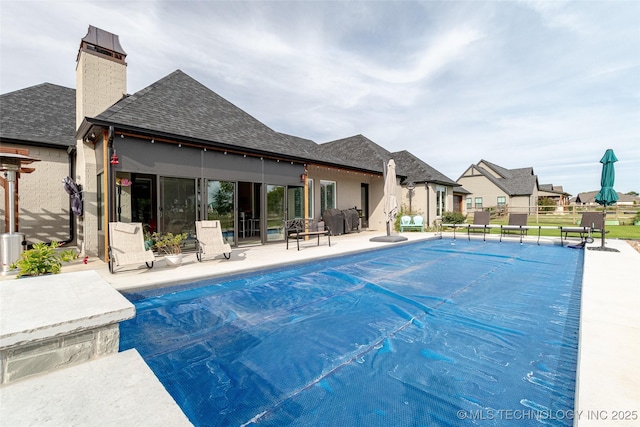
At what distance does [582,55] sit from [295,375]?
14.3m

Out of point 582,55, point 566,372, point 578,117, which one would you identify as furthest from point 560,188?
point 566,372

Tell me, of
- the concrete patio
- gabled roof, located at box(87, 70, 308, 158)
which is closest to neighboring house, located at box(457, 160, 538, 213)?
gabled roof, located at box(87, 70, 308, 158)

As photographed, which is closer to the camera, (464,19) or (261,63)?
(464,19)

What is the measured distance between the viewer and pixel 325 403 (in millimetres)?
2322

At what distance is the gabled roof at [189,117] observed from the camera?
725 cm

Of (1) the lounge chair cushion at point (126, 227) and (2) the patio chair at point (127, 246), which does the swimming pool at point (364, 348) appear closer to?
(2) the patio chair at point (127, 246)

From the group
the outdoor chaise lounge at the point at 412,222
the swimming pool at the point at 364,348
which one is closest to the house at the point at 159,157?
the swimming pool at the point at 364,348

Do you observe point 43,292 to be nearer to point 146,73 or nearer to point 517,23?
point 146,73

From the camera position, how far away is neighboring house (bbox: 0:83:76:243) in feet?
29.2

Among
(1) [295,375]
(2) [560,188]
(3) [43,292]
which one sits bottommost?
(1) [295,375]

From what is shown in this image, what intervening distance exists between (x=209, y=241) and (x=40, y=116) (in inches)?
341

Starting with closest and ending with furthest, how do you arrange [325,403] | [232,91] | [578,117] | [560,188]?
[325,403] < [232,91] < [578,117] < [560,188]

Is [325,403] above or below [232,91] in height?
below

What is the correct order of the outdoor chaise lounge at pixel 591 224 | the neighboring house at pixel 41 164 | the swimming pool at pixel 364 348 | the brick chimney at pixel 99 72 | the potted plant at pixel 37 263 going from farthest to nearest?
the outdoor chaise lounge at pixel 591 224
the neighboring house at pixel 41 164
the brick chimney at pixel 99 72
the potted plant at pixel 37 263
the swimming pool at pixel 364 348
